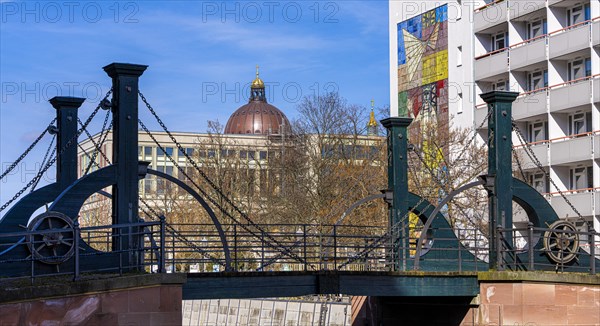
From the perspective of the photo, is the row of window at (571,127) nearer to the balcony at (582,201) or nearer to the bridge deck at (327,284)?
the balcony at (582,201)

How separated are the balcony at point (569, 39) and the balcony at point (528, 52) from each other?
0.80 metres

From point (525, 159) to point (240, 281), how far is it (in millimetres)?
34819

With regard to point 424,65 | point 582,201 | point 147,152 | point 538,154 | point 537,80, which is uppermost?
point 424,65

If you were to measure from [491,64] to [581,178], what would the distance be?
27.7 feet

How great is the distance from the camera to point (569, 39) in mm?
57438

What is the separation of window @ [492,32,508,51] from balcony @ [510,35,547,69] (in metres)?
2.14

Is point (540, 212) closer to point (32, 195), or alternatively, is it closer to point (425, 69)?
point (32, 195)

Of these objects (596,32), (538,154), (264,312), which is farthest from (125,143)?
(538,154)

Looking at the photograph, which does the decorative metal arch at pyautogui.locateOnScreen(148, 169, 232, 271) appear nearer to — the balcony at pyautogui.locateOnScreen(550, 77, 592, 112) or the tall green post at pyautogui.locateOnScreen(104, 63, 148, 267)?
the tall green post at pyautogui.locateOnScreen(104, 63, 148, 267)

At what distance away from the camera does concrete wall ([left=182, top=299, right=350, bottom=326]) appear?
5126 cm

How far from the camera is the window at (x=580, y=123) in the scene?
57750 millimetres

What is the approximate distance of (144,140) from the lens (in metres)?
117

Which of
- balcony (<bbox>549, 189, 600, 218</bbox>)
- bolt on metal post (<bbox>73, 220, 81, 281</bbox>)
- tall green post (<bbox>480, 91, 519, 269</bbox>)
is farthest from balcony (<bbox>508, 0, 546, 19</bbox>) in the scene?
bolt on metal post (<bbox>73, 220, 81, 281</bbox>)

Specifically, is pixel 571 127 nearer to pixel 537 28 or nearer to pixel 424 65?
pixel 537 28
